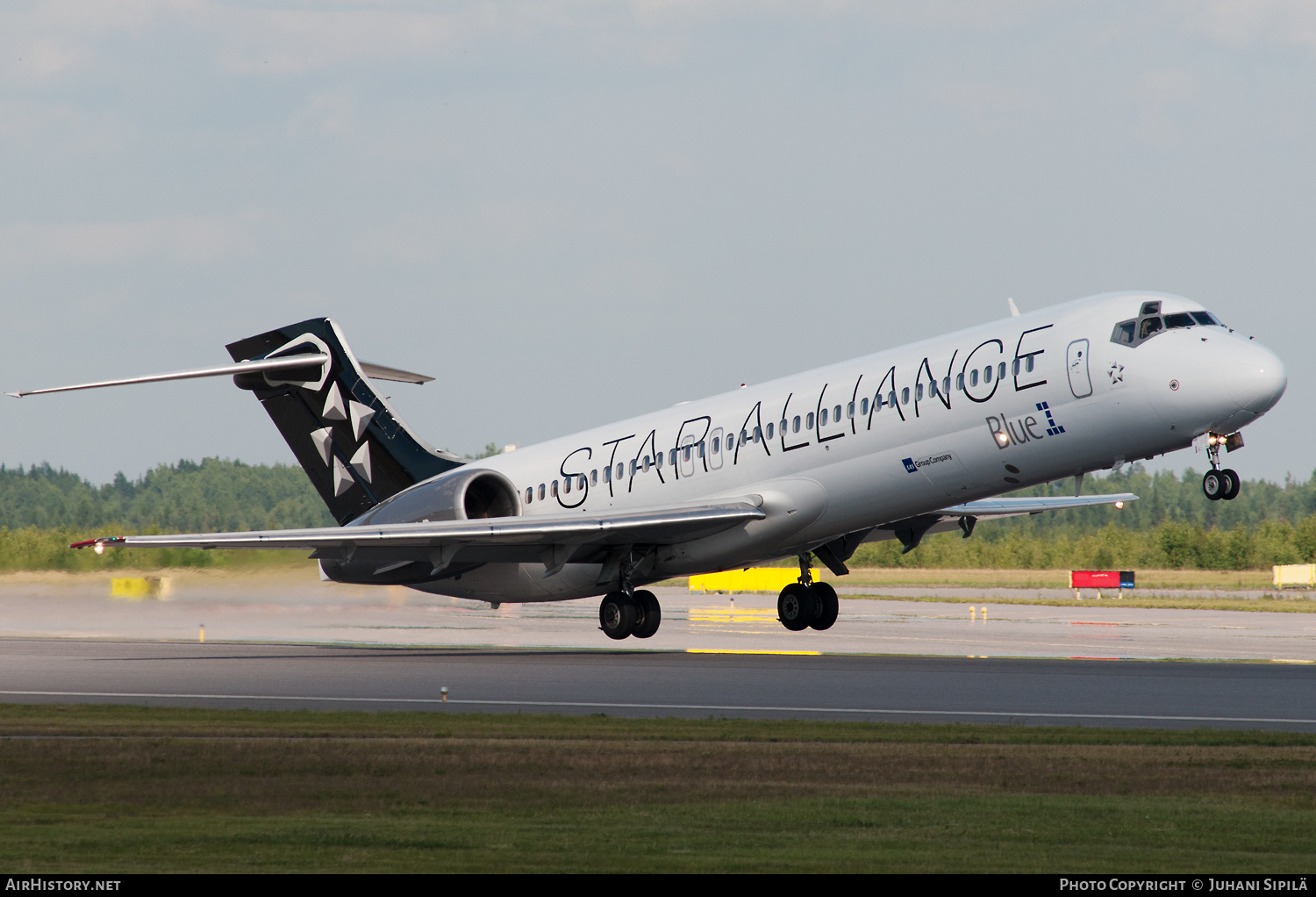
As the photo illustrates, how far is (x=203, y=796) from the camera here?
1330cm

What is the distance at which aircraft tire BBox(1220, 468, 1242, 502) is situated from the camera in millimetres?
22594

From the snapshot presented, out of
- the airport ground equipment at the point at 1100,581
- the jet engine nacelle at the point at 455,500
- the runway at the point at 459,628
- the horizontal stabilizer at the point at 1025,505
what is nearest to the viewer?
the jet engine nacelle at the point at 455,500

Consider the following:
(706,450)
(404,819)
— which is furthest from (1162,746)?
(706,450)

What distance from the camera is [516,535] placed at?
94.9 ft

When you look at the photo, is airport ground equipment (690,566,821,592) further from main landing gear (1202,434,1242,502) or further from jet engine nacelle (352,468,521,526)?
main landing gear (1202,434,1242,502)

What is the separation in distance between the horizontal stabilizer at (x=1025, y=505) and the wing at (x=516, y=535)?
5.94 metres

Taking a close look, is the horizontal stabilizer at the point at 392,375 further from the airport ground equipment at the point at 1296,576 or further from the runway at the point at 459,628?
the airport ground equipment at the point at 1296,576

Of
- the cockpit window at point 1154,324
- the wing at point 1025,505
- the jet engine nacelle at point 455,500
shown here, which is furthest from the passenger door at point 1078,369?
the jet engine nacelle at point 455,500

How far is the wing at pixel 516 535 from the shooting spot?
2814 cm

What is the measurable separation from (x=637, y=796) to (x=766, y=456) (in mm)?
15628

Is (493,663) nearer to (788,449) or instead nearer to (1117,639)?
(788,449)

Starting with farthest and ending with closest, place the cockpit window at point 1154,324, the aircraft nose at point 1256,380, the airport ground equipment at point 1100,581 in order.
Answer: the airport ground equipment at point 1100,581 → the cockpit window at point 1154,324 → the aircraft nose at point 1256,380

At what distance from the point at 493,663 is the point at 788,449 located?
764 centimetres
